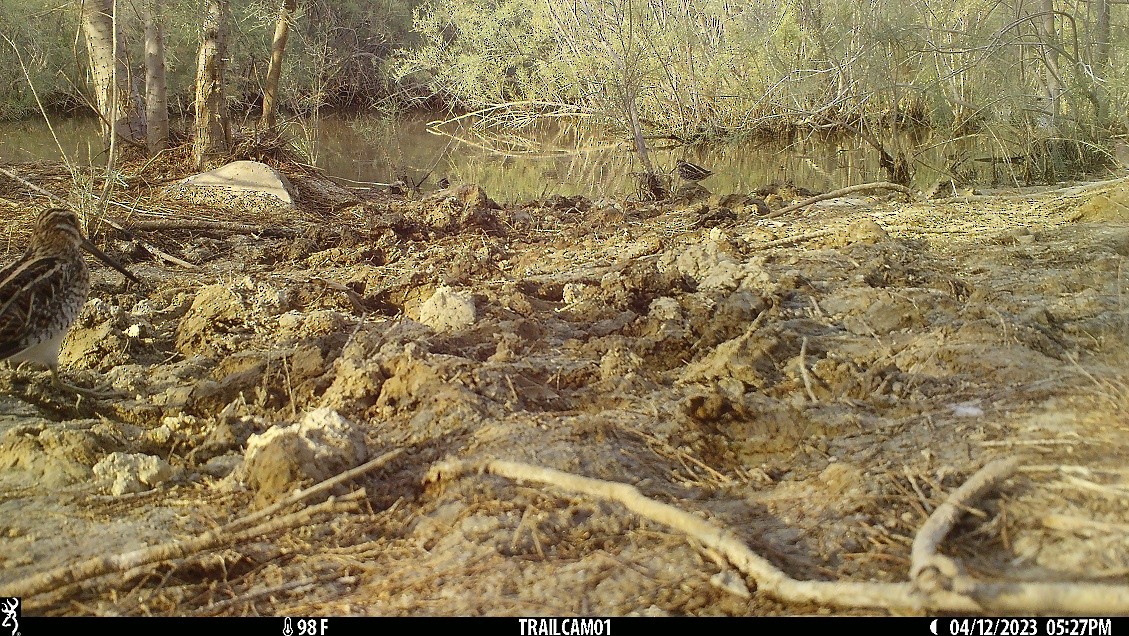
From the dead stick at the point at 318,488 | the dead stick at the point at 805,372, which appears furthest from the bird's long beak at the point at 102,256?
the dead stick at the point at 805,372

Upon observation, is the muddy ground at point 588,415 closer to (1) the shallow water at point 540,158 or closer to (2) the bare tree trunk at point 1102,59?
(2) the bare tree trunk at point 1102,59

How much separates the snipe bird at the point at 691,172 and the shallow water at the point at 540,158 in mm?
135

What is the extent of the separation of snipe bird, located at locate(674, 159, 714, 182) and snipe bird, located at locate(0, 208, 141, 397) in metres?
7.00

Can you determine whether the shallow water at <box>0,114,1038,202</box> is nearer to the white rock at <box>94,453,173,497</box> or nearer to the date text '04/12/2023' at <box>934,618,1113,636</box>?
the white rock at <box>94,453,173,497</box>

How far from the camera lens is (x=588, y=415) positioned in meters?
3.23

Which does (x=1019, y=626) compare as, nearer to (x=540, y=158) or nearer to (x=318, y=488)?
(x=318, y=488)

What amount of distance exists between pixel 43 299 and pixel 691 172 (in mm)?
7530

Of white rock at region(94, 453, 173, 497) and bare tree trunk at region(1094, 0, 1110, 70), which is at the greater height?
bare tree trunk at region(1094, 0, 1110, 70)

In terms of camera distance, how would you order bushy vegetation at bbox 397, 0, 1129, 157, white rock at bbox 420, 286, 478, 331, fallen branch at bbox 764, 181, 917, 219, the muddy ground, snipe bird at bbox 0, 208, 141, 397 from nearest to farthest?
the muddy ground, snipe bird at bbox 0, 208, 141, 397, white rock at bbox 420, 286, 478, 331, fallen branch at bbox 764, 181, 917, 219, bushy vegetation at bbox 397, 0, 1129, 157

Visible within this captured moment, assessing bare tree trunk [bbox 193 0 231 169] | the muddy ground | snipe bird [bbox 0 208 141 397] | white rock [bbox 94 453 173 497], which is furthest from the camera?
bare tree trunk [bbox 193 0 231 169]

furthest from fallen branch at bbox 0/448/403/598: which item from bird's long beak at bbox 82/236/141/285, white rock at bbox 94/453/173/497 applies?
bird's long beak at bbox 82/236/141/285

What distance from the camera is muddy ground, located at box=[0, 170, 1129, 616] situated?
7.27 feet

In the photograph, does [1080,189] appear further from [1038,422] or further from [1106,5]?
[1038,422]

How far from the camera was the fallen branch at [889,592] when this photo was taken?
6.03ft
